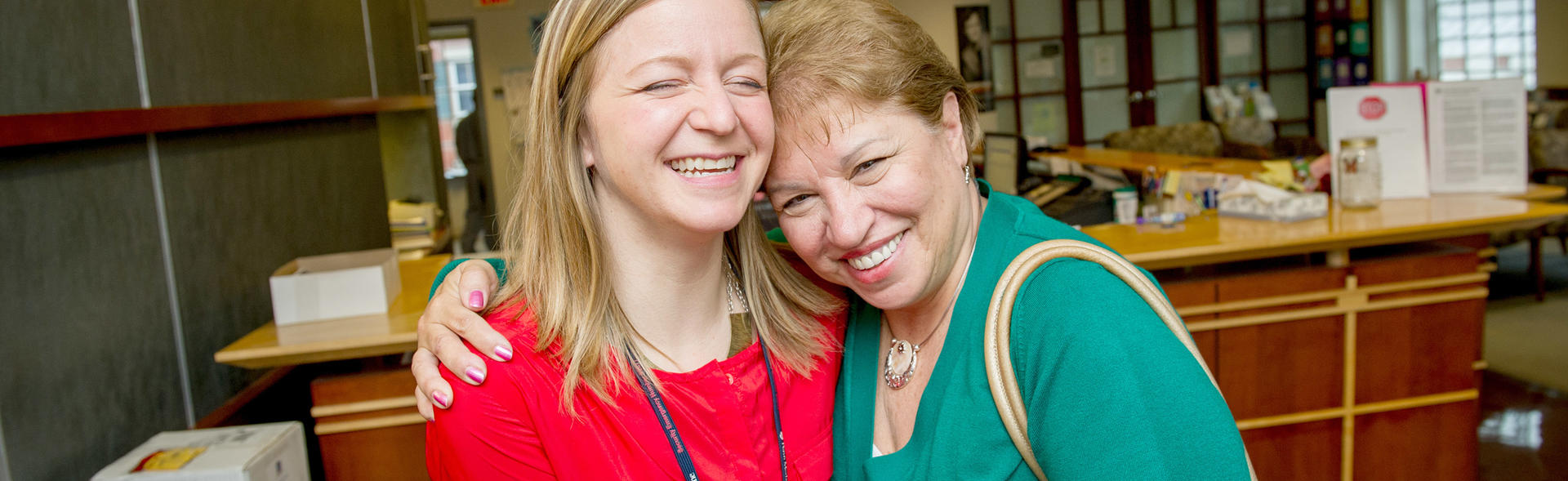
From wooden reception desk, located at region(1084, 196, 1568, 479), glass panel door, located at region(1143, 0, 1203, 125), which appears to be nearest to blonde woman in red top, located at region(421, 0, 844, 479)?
wooden reception desk, located at region(1084, 196, 1568, 479)

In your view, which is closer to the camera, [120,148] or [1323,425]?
[120,148]

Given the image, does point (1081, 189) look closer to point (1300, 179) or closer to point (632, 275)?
point (1300, 179)

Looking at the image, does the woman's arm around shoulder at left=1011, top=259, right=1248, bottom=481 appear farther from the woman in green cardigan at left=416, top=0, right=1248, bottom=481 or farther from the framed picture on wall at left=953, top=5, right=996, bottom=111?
→ the framed picture on wall at left=953, top=5, right=996, bottom=111

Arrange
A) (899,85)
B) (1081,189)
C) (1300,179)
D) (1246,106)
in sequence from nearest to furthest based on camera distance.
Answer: (899,85) → (1300,179) → (1081,189) → (1246,106)

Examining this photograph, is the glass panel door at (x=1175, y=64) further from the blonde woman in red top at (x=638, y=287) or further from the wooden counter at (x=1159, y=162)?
the blonde woman in red top at (x=638, y=287)

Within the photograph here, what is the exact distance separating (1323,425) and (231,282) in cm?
315

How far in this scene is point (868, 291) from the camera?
4.84 feet

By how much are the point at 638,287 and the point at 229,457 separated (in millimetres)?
1112

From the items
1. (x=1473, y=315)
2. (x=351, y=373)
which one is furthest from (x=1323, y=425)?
(x=351, y=373)

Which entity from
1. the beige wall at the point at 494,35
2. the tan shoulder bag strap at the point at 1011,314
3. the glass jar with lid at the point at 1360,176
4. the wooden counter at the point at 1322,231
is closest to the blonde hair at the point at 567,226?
the tan shoulder bag strap at the point at 1011,314

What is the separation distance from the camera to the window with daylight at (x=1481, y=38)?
10.5 m

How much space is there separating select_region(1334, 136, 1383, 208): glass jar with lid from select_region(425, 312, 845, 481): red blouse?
2.63 metres

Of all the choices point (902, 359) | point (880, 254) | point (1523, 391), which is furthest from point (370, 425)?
point (1523, 391)

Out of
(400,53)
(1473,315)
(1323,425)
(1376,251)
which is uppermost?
(400,53)
